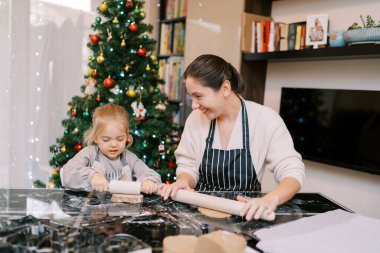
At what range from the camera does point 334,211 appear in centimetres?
123

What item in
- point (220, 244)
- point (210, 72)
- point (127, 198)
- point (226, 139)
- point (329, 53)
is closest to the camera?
point (220, 244)

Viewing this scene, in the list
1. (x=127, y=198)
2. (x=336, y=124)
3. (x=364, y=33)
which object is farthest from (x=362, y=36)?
(x=127, y=198)

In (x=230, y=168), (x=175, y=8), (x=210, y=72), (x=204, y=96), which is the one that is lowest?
(x=230, y=168)

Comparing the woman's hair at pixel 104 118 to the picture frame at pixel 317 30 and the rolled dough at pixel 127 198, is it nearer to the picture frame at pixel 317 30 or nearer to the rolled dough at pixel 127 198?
the rolled dough at pixel 127 198

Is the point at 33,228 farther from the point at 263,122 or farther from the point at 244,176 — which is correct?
the point at 263,122

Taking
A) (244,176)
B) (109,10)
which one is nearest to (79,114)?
(109,10)

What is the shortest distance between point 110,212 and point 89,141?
2.26ft

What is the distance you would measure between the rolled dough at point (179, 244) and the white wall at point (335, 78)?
2.18 meters

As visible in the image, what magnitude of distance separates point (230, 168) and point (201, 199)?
0.50 m

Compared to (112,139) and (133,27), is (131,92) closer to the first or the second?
(133,27)

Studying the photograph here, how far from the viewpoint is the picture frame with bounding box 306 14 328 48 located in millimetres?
2623

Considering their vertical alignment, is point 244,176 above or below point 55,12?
below

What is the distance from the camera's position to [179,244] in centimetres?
83

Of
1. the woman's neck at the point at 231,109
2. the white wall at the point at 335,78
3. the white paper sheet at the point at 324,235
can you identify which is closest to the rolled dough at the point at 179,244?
the white paper sheet at the point at 324,235
